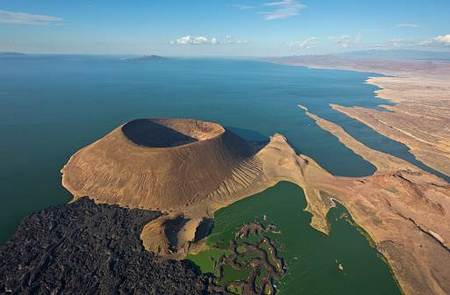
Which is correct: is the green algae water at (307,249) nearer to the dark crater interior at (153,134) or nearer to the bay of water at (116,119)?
the bay of water at (116,119)

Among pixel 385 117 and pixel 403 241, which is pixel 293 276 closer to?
pixel 403 241

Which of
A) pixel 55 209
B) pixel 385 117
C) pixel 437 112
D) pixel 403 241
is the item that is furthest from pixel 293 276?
pixel 437 112

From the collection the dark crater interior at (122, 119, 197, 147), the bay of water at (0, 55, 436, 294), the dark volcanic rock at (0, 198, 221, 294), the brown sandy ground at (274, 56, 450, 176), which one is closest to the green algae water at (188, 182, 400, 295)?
the bay of water at (0, 55, 436, 294)

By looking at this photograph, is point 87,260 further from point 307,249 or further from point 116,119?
point 116,119

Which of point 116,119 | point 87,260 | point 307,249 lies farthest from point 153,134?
point 116,119

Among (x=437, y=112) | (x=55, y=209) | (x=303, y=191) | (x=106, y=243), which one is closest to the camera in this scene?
(x=106, y=243)

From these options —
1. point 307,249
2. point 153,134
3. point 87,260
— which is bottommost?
point 307,249
